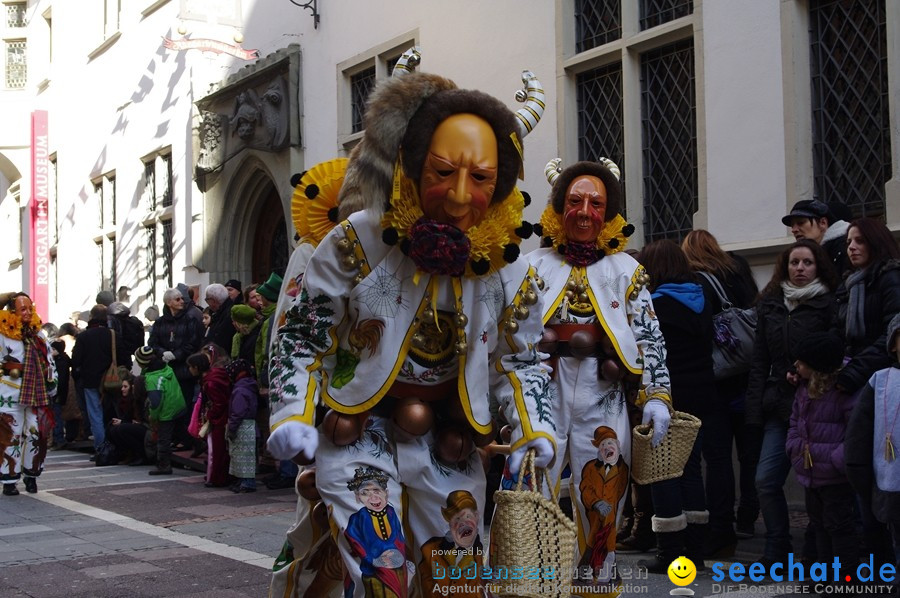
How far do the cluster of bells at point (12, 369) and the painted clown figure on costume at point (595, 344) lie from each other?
276 inches

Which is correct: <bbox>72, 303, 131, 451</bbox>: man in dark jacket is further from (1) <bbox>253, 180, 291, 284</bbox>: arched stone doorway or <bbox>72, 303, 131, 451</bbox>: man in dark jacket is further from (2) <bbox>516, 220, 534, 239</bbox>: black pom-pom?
(2) <bbox>516, 220, 534, 239</bbox>: black pom-pom

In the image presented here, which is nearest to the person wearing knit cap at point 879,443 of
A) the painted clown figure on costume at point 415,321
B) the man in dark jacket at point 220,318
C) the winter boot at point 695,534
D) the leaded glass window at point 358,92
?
the winter boot at point 695,534

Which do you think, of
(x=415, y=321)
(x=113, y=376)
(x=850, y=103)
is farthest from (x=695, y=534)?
(x=113, y=376)

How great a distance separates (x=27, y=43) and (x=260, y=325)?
20.3 m

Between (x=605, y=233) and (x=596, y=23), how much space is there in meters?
5.92

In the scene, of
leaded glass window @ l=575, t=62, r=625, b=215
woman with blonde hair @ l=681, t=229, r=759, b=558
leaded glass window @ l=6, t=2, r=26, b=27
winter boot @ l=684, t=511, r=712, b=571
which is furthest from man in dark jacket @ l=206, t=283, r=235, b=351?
leaded glass window @ l=6, t=2, r=26, b=27

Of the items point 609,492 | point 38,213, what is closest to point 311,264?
point 609,492

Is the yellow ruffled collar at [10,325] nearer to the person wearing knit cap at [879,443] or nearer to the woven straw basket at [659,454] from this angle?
the woven straw basket at [659,454]

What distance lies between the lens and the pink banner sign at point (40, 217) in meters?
25.1

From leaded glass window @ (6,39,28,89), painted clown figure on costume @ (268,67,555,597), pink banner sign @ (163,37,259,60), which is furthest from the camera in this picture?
leaded glass window @ (6,39,28,89)

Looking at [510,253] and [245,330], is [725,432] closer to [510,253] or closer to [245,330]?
[510,253]

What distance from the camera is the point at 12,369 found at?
10805 mm

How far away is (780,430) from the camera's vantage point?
6.23 m

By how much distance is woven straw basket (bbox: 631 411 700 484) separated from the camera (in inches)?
203
